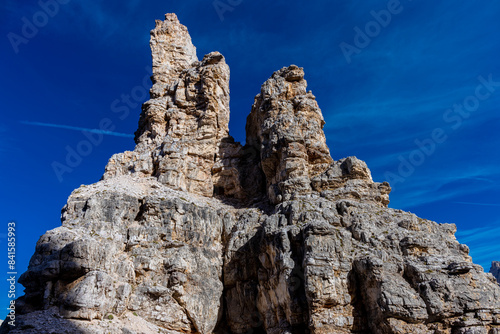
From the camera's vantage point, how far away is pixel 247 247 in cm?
4666

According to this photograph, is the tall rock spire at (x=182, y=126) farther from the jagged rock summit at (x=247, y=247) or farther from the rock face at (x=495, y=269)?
the rock face at (x=495, y=269)

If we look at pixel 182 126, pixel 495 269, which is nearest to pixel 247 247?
pixel 182 126

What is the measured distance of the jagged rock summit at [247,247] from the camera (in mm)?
33406

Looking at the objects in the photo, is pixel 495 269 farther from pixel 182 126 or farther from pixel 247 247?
pixel 182 126

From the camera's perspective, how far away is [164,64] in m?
74.2

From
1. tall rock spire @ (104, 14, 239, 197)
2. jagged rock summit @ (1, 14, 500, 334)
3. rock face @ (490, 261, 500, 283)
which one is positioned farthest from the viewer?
rock face @ (490, 261, 500, 283)

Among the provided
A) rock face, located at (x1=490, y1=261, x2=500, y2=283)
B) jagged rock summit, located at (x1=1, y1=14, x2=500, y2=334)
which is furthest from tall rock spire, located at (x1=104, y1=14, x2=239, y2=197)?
rock face, located at (x1=490, y1=261, x2=500, y2=283)

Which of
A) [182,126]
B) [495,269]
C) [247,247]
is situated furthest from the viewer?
[495,269]

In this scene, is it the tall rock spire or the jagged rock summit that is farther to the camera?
the tall rock spire

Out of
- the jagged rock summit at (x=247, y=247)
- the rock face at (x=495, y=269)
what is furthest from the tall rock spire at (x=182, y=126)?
the rock face at (x=495, y=269)

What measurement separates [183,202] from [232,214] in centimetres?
797

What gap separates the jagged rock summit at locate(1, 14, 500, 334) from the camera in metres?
33.4

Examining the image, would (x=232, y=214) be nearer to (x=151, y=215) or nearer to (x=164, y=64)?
(x=151, y=215)

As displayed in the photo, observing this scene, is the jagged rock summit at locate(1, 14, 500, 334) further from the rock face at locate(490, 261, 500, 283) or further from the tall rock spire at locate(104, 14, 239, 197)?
the rock face at locate(490, 261, 500, 283)
